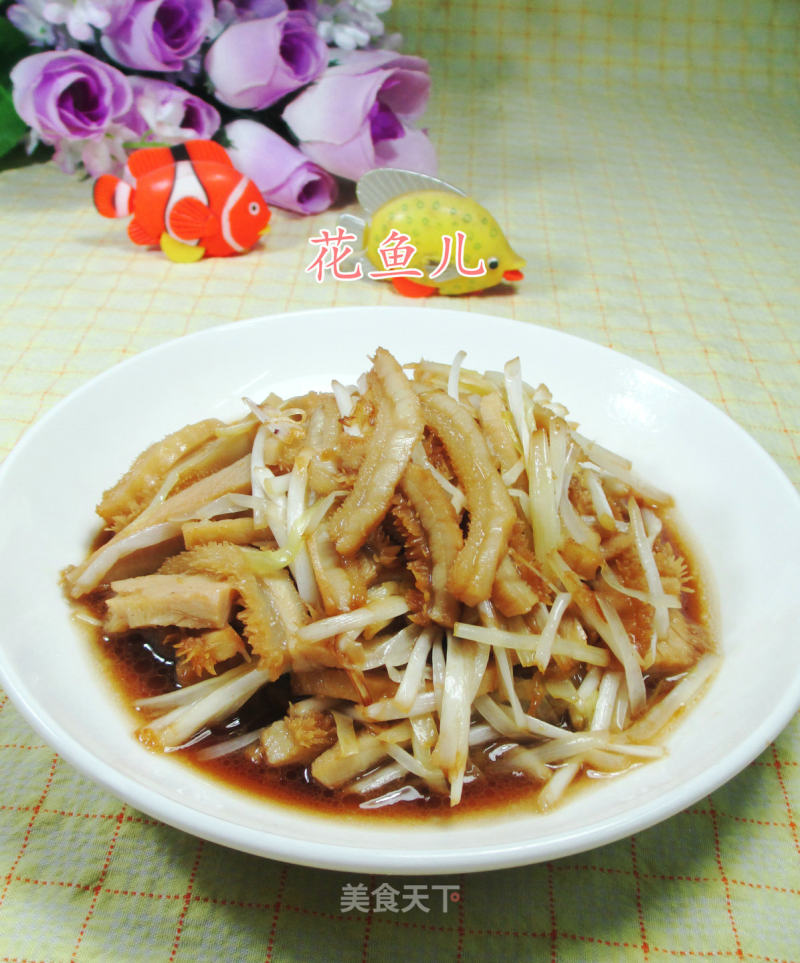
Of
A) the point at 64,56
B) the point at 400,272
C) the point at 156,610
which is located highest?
the point at 64,56

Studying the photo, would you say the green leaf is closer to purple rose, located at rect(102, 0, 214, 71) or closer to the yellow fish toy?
purple rose, located at rect(102, 0, 214, 71)

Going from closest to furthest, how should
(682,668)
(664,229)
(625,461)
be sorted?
1. (682,668)
2. (625,461)
3. (664,229)

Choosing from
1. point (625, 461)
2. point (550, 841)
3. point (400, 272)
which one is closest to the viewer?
point (550, 841)

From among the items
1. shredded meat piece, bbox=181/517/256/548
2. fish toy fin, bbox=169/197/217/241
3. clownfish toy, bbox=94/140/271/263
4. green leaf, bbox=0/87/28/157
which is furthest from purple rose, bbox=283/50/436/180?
shredded meat piece, bbox=181/517/256/548

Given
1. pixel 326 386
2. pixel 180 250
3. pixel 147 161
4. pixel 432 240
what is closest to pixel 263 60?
pixel 147 161

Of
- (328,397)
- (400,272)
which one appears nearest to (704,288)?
(400,272)

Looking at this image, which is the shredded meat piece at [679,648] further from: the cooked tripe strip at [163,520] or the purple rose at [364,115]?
the purple rose at [364,115]

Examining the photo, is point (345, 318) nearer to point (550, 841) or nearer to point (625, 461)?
point (625, 461)
